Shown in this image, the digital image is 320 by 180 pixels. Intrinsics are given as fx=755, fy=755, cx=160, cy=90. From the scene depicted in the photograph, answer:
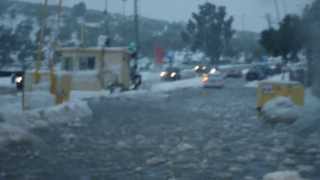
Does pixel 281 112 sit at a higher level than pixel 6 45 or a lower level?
lower

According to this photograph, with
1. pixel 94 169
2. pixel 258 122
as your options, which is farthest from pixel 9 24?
pixel 94 169

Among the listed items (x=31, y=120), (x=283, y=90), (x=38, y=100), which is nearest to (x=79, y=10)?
(x=38, y=100)

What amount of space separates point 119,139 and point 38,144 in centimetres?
239

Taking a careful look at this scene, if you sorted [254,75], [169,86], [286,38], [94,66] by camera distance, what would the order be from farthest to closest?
1. [254,75]
2. [169,86]
3. [286,38]
4. [94,66]

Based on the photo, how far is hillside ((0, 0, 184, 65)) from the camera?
73.3 metres

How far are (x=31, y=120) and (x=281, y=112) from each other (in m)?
7.25

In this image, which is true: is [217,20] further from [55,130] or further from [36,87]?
[55,130]

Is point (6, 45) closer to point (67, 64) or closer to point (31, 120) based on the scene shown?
point (67, 64)

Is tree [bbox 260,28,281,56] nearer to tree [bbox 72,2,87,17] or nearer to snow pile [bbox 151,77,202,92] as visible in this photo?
snow pile [bbox 151,77,202,92]

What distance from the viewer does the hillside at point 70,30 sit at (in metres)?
73.3

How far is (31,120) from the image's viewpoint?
1983 cm

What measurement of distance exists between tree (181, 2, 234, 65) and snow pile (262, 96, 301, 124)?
94.1m

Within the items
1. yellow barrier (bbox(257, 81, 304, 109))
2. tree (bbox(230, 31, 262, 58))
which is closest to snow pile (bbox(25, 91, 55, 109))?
yellow barrier (bbox(257, 81, 304, 109))

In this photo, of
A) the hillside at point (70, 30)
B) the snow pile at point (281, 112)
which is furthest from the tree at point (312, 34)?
the hillside at point (70, 30)
